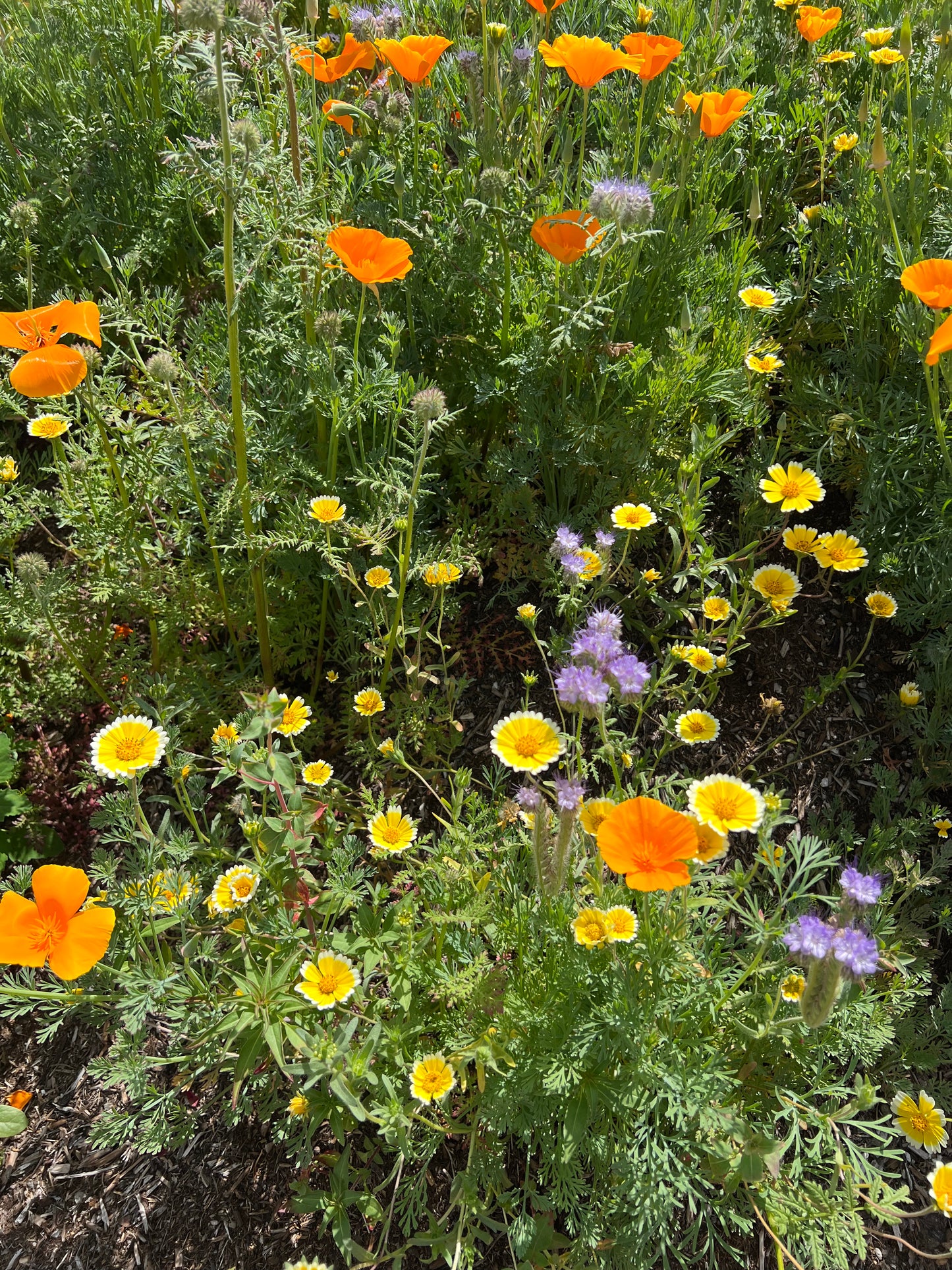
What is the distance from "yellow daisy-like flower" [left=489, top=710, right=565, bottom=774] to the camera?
1.60 m

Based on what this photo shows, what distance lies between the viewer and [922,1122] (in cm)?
169

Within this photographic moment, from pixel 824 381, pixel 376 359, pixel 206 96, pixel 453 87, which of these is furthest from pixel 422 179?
pixel 824 381

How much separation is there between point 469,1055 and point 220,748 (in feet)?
2.70

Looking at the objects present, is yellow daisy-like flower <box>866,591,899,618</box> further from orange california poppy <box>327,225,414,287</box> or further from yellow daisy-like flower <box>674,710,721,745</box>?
orange california poppy <box>327,225,414,287</box>

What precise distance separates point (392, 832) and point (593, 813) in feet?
1.56

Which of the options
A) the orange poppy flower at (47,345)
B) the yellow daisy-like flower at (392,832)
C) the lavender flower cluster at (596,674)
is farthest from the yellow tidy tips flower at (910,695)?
Result: the orange poppy flower at (47,345)

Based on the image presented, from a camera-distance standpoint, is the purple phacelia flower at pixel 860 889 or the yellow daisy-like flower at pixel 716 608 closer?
the purple phacelia flower at pixel 860 889

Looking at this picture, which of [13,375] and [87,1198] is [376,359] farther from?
[87,1198]

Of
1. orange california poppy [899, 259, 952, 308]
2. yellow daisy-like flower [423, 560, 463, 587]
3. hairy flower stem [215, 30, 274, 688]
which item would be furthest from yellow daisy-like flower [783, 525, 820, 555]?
hairy flower stem [215, 30, 274, 688]

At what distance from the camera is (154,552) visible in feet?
7.65

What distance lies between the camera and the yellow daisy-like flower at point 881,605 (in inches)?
90.6

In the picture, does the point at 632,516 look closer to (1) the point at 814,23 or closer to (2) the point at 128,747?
(2) the point at 128,747

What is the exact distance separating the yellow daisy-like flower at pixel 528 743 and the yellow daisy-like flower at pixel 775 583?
2.73ft

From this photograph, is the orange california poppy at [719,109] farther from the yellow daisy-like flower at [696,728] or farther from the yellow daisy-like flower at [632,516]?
the yellow daisy-like flower at [696,728]
